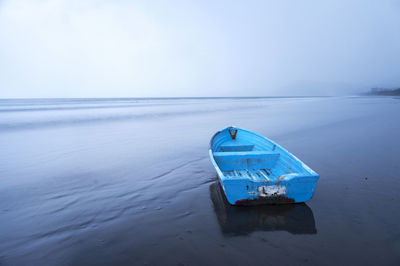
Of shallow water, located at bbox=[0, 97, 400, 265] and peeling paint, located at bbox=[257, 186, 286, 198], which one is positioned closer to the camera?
shallow water, located at bbox=[0, 97, 400, 265]

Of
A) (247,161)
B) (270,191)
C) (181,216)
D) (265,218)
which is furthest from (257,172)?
(181,216)

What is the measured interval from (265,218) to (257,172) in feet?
5.64

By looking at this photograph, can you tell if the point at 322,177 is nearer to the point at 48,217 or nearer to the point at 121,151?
the point at 48,217

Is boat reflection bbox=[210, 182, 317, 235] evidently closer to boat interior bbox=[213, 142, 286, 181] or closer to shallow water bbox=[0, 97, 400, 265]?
shallow water bbox=[0, 97, 400, 265]

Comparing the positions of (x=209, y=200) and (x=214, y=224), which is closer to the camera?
(x=214, y=224)

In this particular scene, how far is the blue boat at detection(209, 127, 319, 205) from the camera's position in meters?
4.18

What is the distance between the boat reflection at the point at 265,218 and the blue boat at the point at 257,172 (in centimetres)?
22

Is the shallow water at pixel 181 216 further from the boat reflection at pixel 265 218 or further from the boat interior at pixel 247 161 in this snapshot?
the boat interior at pixel 247 161

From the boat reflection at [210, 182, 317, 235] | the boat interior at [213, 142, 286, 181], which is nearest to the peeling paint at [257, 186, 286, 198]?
the boat reflection at [210, 182, 317, 235]

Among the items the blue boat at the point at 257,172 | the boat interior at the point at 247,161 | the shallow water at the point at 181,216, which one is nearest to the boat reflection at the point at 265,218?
the shallow water at the point at 181,216

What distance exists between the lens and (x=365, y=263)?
3055 mm

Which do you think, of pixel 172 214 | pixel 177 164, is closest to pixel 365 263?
pixel 172 214

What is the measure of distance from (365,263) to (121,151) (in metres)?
8.91

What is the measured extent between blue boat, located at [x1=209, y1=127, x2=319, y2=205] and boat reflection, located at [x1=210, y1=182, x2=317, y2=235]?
222 millimetres
